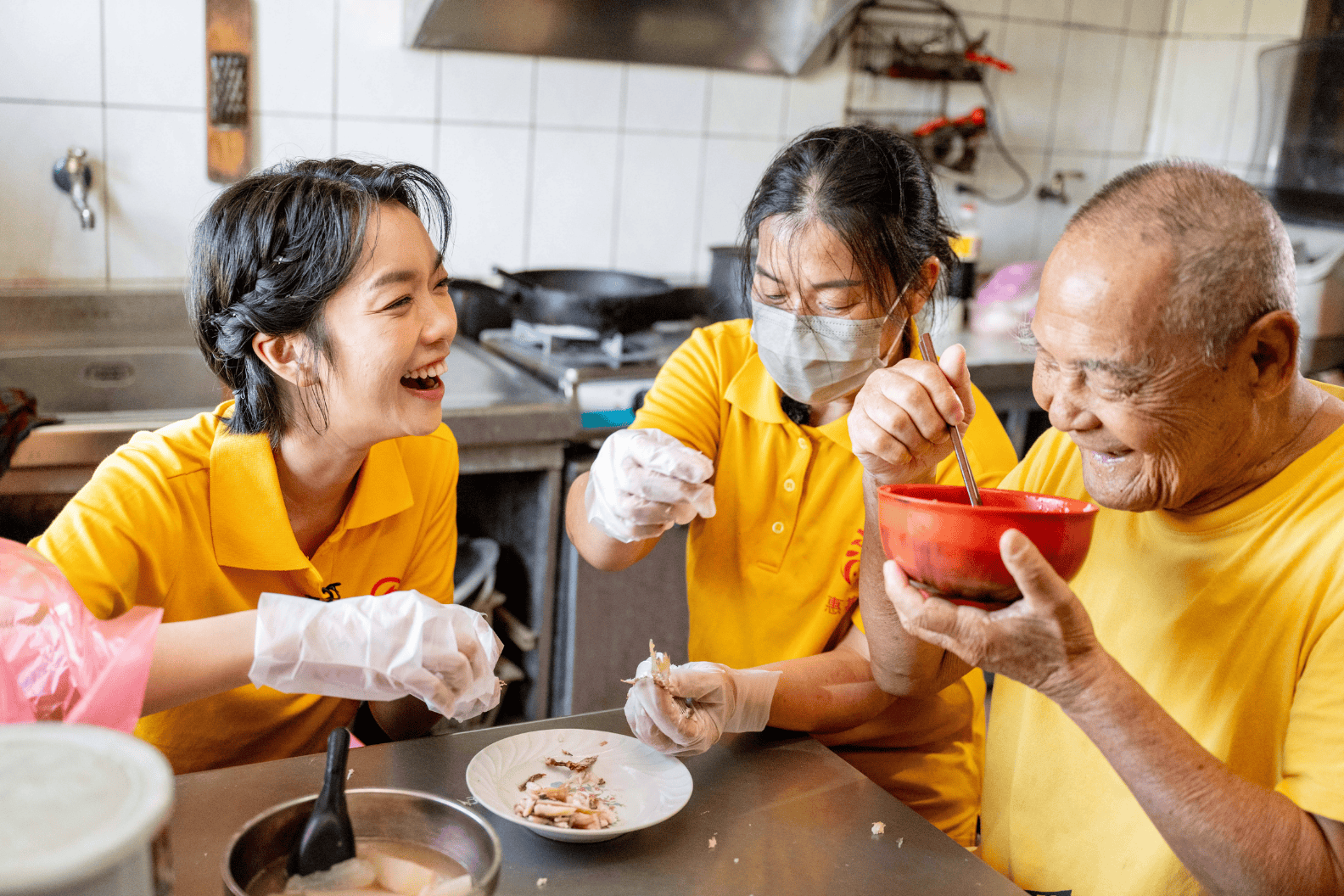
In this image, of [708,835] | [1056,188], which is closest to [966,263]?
[1056,188]

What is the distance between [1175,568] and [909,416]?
0.34 metres

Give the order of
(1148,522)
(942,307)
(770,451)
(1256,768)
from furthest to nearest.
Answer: (942,307) < (770,451) < (1148,522) < (1256,768)

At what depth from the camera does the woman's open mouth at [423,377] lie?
147 centimetres

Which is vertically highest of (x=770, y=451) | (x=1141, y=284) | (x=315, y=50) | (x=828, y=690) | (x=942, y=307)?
(x=315, y=50)

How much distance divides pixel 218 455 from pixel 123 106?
1585mm

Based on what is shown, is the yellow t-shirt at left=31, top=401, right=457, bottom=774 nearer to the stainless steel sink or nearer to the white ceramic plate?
the white ceramic plate

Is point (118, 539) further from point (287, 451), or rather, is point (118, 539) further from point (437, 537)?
point (437, 537)

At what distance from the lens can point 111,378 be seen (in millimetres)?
2572

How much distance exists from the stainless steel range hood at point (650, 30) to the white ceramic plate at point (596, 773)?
2.08 m

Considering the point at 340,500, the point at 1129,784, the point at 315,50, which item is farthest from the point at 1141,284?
the point at 315,50

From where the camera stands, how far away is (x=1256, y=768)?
3.73ft

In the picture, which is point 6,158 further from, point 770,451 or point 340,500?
point 770,451

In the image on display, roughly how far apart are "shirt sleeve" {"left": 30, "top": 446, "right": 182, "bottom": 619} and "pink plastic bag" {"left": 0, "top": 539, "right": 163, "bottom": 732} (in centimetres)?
24

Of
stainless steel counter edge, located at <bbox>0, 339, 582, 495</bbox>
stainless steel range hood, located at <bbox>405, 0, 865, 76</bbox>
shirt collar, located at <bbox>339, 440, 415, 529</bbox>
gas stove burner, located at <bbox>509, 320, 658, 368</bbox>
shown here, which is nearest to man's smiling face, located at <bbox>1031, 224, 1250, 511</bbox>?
shirt collar, located at <bbox>339, 440, 415, 529</bbox>
